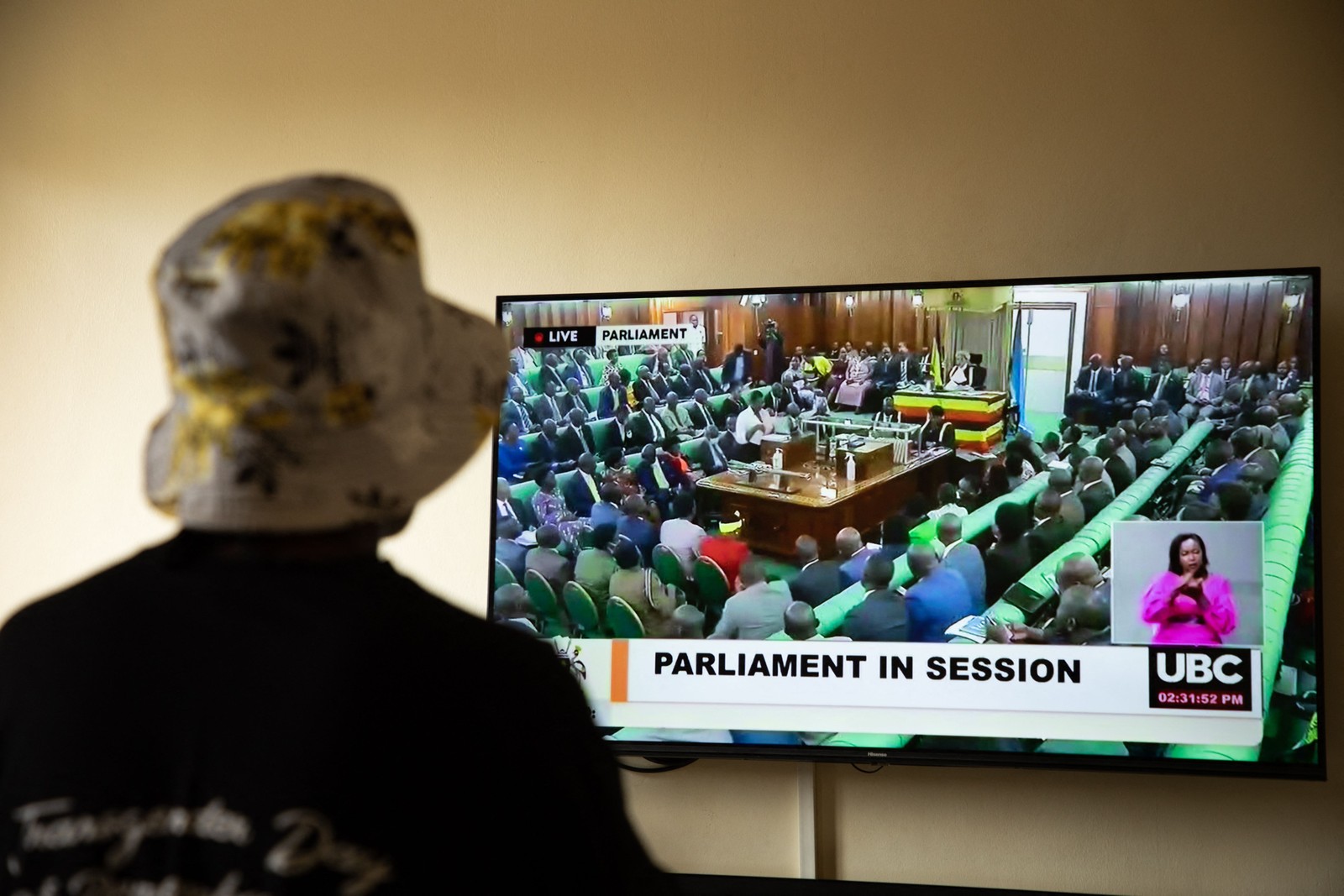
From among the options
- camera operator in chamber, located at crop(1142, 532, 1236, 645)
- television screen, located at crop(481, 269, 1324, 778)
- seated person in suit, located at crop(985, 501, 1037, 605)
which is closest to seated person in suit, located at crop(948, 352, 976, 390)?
television screen, located at crop(481, 269, 1324, 778)

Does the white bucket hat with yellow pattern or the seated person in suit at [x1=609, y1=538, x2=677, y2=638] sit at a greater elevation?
the white bucket hat with yellow pattern

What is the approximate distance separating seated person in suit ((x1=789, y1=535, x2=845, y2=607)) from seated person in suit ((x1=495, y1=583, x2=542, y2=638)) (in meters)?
0.50

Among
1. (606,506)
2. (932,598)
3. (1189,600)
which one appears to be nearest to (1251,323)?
(1189,600)

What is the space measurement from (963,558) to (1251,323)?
0.62 metres

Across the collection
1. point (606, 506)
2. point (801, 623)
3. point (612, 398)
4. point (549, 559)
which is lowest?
point (801, 623)

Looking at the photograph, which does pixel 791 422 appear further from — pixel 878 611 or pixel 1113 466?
pixel 1113 466

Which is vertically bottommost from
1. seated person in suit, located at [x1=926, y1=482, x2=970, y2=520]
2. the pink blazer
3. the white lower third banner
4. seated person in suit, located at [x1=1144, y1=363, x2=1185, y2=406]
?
the white lower third banner

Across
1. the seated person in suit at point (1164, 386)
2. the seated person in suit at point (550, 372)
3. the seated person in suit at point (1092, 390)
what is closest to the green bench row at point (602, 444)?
the seated person in suit at point (550, 372)

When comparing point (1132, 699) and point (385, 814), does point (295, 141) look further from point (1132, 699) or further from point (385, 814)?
point (385, 814)

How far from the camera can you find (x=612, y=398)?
2381mm

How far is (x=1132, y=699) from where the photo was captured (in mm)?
2098

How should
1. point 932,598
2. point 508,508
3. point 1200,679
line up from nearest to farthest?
1. point 1200,679
2. point 932,598
3. point 508,508

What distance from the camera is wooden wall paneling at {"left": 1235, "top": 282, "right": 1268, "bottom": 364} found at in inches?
82.9

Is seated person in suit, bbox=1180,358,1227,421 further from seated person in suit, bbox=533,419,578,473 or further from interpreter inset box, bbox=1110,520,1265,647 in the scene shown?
seated person in suit, bbox=533,419,578,473
